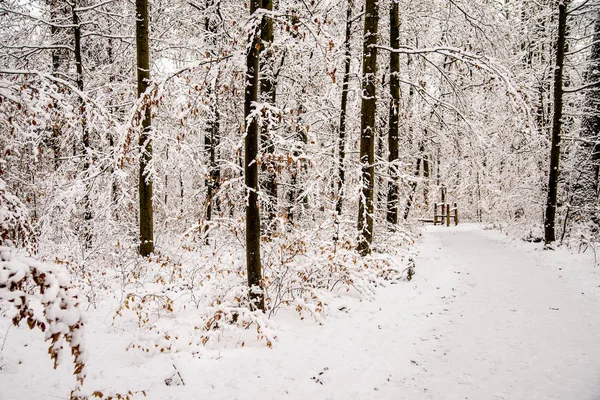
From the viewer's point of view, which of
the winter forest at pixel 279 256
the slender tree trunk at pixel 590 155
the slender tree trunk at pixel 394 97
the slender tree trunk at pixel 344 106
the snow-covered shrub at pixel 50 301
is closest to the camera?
the snow-covered shrub at pixel 50 301

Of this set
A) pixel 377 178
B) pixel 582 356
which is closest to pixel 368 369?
pixel 582 356

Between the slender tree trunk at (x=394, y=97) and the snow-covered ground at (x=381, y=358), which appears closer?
the snow-covered ground at (x=381, y=358)

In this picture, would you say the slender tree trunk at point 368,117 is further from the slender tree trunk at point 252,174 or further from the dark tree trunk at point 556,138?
the dark tree trunk at point 556,138

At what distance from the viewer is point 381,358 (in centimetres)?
441

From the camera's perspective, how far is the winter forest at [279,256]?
12.3ft

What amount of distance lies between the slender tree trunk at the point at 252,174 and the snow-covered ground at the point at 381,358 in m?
0.88

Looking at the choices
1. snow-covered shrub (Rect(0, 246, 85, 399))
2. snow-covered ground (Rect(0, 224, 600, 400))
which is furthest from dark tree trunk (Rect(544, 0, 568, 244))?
snow-covered shrub (Rect(0, 246, 85, 399))

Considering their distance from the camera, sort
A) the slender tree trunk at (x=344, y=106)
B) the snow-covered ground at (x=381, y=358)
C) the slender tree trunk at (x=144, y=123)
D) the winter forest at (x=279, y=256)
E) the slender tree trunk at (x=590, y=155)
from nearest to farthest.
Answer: the snow-covered ground at (x=381, y=358) < the winter forest at (x=279, y=256) < the slender tree trunk at (x=144, y=123) < the slender tree trunk at (x=344, y=106) < the slender tree trunk at (x=590, y=155)

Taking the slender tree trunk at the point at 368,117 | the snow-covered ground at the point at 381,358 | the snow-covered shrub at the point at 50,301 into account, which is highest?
the slender tree trunk at the point at 368,117

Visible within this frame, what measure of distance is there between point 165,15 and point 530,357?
12890 millimetres

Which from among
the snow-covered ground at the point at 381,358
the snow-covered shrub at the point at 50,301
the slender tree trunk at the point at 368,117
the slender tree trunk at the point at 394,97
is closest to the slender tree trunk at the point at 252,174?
the snow-covered ground at the point at 381,358

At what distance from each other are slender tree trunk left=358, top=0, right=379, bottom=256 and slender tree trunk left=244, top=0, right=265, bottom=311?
3.39 meters

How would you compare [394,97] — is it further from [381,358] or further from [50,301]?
[50,301]

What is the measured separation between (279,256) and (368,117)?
397 centimetres
